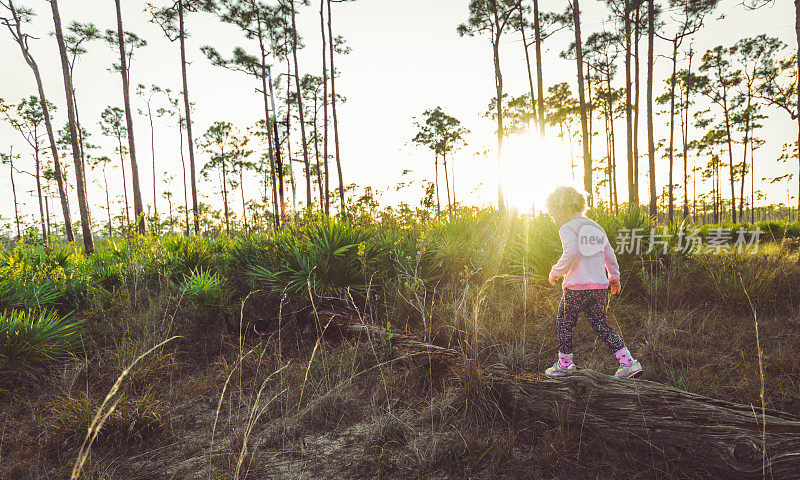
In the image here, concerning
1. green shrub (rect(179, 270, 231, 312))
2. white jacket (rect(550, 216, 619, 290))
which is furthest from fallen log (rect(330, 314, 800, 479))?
green shrub (rect(179, 270, 231, 312))

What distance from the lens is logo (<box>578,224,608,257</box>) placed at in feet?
9.51

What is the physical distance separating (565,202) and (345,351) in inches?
104

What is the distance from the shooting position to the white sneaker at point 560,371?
7.98 feet

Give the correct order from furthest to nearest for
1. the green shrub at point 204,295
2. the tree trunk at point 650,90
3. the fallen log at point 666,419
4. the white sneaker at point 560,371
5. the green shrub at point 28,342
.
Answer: the tree trunk at point 650,90 < the green shrub at point 204,295 < the green shrub at point 28,342 < the white sneaker at point 560,371 < the fallen log at point 666,419

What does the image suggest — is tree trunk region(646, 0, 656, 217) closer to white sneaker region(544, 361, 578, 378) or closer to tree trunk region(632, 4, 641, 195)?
tree trunk region(632, 4, 641, 195)

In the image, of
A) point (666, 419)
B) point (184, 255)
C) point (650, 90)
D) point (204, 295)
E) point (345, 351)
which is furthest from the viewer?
point (650, 90)

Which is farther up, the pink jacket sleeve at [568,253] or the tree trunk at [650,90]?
the tree trunk at [650,90]

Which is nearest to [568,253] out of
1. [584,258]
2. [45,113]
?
[584,258]

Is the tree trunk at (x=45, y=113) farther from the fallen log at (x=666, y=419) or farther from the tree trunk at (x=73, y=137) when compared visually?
the fallen log at (x=666, y=419)

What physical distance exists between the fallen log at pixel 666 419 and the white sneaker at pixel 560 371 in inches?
3.0

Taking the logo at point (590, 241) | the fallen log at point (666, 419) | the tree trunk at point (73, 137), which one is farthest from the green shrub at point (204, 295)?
the tree trunk at point (73, 137)

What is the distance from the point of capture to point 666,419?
6.42ft

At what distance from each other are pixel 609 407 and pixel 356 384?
197 centimetres

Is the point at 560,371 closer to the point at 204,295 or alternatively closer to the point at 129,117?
the point at 204,295
